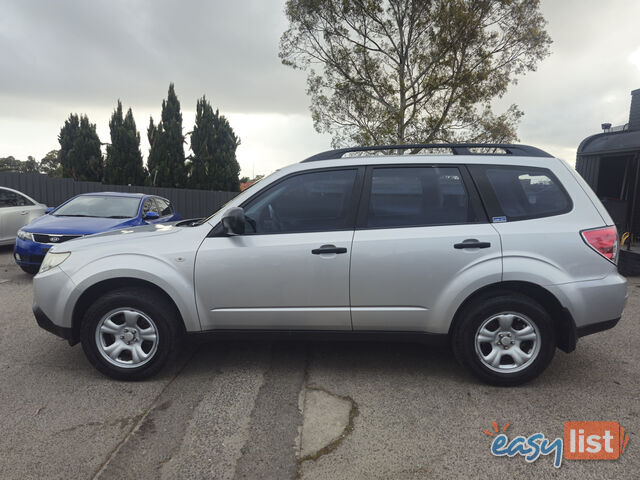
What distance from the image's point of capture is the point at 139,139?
26.2 metres

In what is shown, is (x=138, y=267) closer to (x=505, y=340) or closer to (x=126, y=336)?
(x=126, y=336)

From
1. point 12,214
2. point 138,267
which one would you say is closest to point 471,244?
point 138,267

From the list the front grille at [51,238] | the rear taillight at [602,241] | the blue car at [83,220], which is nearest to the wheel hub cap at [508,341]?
the rear taillight at [602,241]

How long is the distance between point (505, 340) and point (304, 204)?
5.97ft

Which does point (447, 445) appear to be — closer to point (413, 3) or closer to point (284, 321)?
point (284, 321)

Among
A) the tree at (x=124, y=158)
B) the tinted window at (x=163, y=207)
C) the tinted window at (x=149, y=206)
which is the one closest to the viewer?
the tinted window at (x=149, y=206)

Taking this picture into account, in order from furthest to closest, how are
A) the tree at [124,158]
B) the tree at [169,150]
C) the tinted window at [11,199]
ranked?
the tree at [169,150] < the tree at [124,158] < the tinted window at [11,199]

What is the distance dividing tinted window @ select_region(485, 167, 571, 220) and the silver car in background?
973 cm

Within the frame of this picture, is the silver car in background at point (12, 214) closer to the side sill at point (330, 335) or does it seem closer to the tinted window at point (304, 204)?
the side sill at point (330, 335)

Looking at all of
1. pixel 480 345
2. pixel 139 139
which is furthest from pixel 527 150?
pixel 139 139

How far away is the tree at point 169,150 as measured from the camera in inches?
1009

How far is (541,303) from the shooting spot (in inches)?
132

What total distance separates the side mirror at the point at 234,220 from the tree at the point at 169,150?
78.6 feet

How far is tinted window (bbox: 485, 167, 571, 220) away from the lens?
3.34 metres
